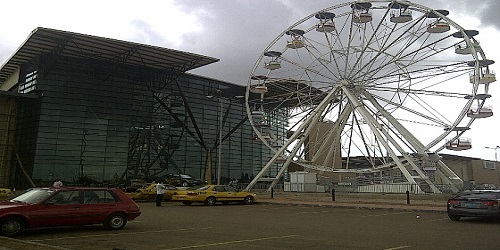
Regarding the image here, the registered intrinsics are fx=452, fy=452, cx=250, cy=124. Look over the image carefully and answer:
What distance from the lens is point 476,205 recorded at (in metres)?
14.3

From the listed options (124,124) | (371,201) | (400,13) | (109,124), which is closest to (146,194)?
(371,201)

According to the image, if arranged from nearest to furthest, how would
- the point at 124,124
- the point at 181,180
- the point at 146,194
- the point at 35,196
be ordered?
the point at 35,196
the point at 146,194
the point at 181,180
the point at 124,124

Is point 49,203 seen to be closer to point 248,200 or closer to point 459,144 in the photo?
point 248,200

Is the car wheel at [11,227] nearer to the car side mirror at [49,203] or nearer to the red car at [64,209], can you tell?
the red car at [64,209]

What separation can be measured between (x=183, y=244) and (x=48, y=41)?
123 feet

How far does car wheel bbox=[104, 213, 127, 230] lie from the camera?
11.8m

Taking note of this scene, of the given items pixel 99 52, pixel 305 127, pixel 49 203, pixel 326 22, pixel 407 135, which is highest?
pixel 99 52

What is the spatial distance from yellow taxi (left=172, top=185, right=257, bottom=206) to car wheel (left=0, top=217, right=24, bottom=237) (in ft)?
45.9

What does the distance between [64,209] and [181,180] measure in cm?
3536

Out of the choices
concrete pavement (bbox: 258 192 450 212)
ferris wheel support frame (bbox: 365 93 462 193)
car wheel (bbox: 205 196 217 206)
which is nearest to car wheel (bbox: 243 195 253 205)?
concrete pavement (bbox: 258 192 450 212)

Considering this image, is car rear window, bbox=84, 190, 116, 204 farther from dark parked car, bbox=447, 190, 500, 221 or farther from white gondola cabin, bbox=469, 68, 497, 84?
white gondola cabin, bbox=469, 68, 497, 84

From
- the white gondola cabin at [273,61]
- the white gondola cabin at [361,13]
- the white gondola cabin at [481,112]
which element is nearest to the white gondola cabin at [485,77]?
the white gondola cabin at [481,112]

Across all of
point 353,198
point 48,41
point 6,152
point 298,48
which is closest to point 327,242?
point 353,198

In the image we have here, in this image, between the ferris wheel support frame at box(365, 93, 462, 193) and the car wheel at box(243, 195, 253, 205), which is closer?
the car wheel at box(243, 195, 253, 205)
